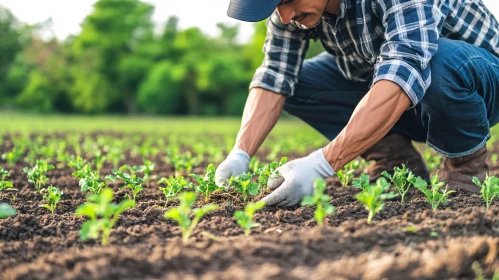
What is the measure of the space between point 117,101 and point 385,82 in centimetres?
4500

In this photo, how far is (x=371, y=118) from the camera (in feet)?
9.39

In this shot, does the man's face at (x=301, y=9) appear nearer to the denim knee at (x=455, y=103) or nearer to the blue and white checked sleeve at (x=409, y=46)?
the blue and white checked sleeve at (x=409, y=46)

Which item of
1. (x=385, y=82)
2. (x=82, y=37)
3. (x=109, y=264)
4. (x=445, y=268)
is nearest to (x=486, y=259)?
(x=445, y=268)

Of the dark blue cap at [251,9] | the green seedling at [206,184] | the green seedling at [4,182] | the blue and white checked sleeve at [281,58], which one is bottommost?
the green seedling at [4,182]

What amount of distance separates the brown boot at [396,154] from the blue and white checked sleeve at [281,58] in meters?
0.89

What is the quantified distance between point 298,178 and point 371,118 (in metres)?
0.53

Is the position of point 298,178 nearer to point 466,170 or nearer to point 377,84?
point 377,84

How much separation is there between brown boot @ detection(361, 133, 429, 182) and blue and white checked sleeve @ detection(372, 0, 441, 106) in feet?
4.03

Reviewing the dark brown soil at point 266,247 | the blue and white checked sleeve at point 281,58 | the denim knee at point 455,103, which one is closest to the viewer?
the dark brown soil at point 266,247

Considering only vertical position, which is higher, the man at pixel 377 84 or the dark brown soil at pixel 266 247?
the man at pixel 377 84

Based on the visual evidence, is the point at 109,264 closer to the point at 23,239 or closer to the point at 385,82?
the point at 23,239

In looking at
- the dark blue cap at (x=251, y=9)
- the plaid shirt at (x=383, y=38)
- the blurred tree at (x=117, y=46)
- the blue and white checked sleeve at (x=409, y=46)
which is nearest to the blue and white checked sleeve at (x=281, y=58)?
the plaid shirt at (x=383, y=38)

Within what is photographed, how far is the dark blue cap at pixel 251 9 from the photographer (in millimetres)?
2959

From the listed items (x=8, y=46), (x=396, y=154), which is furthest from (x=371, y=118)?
(x=8, y=46)
